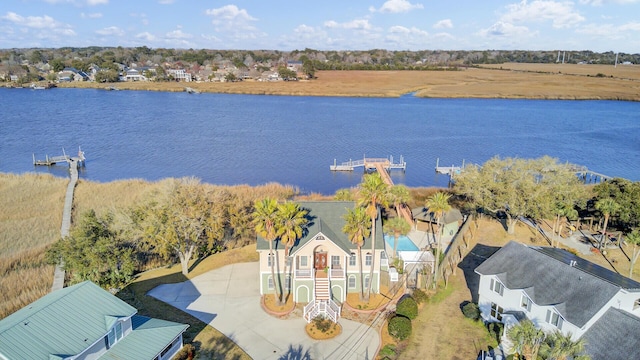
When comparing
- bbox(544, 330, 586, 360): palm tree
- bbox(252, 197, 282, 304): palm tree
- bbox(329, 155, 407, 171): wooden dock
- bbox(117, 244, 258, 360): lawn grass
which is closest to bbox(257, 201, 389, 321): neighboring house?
bbox(252, 197, 282, 304): palm tree

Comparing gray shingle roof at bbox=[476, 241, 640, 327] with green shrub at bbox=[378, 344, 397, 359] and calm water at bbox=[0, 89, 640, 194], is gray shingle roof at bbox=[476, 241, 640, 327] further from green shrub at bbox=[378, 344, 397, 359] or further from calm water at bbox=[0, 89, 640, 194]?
calm water at bbox=[0, 89, 640, 194]

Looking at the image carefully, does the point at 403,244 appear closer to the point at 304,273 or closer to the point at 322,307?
the point at 304,273

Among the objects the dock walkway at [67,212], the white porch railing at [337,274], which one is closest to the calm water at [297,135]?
the dock walkway at [67,212]

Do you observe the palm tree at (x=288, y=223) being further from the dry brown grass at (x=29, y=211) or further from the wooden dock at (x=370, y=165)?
the wooden dock at (x=370, y=165)

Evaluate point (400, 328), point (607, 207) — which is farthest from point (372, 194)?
point (607, 207)

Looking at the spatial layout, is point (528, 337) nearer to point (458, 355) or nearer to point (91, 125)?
point (458, 355)

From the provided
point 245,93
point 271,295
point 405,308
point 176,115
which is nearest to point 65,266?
point 271,295

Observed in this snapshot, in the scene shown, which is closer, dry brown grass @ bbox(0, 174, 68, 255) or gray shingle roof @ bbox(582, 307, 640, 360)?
gray shingle roof @ bbox(582, 307, 640, 360)
